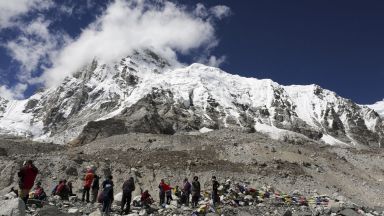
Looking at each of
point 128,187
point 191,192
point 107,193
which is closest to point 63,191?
point 128,187

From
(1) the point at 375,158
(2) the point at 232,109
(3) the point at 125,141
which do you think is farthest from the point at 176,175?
(2) the point at 232,109

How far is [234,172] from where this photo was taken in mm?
46281

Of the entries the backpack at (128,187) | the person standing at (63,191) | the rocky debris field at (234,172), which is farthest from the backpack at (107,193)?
the person standing at (63,191)

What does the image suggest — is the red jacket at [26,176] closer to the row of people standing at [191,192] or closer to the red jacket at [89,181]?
the red jacket at [89,181]

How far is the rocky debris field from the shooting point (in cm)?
2961

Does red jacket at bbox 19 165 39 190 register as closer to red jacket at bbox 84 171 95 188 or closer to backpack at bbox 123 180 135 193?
backpack at bbox 123 180 135 193

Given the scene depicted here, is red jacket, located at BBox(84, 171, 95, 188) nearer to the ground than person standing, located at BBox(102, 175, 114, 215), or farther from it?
farther from it

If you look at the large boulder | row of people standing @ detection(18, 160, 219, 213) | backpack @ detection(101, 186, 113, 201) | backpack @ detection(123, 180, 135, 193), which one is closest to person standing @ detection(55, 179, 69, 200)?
row of people standing @ detection(18, 160, 219, 213)

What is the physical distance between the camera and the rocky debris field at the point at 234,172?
97.1 ft

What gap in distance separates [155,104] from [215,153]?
96915 mm

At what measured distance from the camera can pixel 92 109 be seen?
18512cm

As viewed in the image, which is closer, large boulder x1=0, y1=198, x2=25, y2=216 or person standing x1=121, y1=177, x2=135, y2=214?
large boulder x1=0, y1=198, x2=25, y2=216

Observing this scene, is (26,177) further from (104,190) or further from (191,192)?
(191,192)

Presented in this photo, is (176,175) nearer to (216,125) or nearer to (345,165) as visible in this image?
(345,165)
